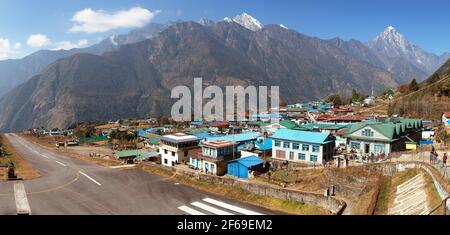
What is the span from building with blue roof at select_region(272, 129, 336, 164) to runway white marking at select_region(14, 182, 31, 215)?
3033cm

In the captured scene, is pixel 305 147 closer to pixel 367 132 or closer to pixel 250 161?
pixel 250 161

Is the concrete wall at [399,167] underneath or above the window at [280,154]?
above

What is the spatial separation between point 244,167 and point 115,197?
15453mm

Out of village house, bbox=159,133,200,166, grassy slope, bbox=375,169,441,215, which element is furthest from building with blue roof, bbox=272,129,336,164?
village house, bbox=159,133,200,166

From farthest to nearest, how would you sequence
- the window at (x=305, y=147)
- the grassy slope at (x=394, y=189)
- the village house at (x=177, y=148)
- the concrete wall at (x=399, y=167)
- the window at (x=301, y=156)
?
1. the village house at (x=177, y=148)
2. the window at (x=301, y=156)
3. the window at (x=305, y=147)
4. the concrete wall at (x=399, y=167)
5. the grassy slope at (x=394, y=189)

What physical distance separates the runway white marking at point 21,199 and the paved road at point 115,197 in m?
0.36

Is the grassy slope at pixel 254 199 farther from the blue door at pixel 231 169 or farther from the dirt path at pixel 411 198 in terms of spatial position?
the dirt path at pixel 411 198

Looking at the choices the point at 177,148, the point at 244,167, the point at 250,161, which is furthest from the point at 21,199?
the point at 250,161

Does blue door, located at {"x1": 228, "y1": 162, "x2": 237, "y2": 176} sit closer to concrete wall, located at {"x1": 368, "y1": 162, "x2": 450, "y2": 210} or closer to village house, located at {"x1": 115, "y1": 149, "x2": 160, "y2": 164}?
concrete wall, located at {"x1": 368, "y1": 162, "x2": 450, "y2": 210}

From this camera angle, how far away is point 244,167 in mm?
38781

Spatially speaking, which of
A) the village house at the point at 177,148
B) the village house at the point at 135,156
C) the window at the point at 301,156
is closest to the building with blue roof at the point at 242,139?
the village house at the point at 177,148

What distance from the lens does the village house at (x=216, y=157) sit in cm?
4144

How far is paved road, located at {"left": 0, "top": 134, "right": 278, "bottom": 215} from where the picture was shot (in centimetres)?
2912
